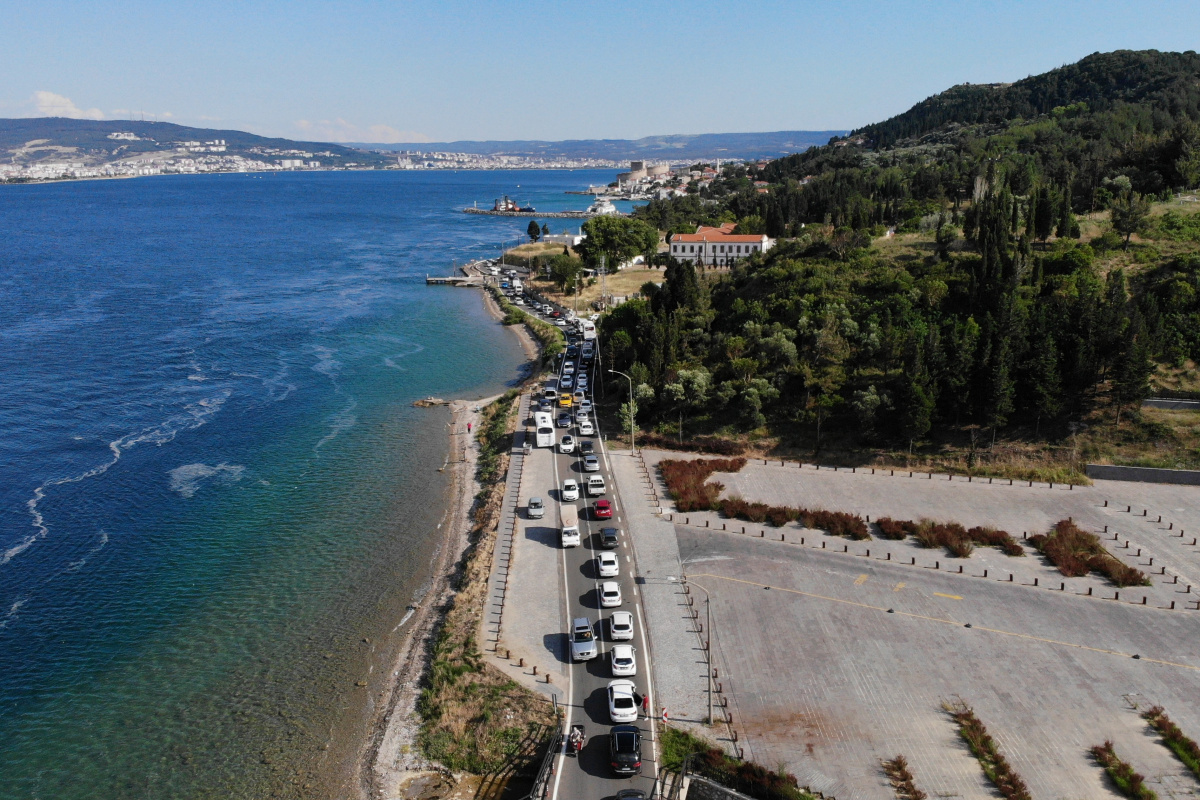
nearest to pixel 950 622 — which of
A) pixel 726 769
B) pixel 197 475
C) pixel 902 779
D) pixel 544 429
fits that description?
pixel 902 779

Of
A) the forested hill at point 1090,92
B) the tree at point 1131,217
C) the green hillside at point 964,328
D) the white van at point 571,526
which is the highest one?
the forested hill at point 1090,92

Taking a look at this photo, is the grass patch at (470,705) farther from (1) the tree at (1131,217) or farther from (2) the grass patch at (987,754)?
(1) the tree at (1131,217)

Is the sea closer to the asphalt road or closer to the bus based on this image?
the bus

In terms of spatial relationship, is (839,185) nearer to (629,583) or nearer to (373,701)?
(629,583)

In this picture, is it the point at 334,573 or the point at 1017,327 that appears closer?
the point at 334,573

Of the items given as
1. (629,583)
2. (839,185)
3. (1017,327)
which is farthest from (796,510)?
(839,185)

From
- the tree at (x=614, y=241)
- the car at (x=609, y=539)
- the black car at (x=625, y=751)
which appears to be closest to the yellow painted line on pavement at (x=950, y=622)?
the car at (x=609, y=539)
